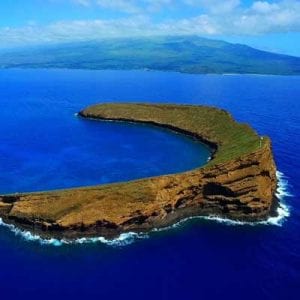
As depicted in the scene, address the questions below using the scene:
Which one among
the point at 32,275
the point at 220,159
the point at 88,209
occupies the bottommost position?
the point at 32,275

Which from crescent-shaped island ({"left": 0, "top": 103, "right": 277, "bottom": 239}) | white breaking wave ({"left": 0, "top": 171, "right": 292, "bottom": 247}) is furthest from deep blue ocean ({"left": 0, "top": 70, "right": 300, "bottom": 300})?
crescent-shaped island ({"left": 0, "top": 103, "right": 277, "bottom": 239})

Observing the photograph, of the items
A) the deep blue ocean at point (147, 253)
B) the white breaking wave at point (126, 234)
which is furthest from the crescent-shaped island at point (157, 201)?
the deep blue ocean at point (147, 253)

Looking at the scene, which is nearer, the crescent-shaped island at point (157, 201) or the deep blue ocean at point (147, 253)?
the deep blue ocean at point (147, 253)

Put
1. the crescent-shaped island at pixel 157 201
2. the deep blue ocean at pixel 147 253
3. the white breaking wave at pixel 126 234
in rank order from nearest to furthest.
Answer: the deep blue ocean at pixel 147 253, the white breaking wave at pixel 126 234, the crescent-shaped island at pixel 157 201

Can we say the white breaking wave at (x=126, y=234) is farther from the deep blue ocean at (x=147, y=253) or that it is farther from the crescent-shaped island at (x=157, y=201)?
the crescent-shaped island at (x=157, y=201)

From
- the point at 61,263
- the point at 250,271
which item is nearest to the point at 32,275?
the point at 61,263

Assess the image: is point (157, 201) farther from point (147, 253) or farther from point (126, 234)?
point (147, 253)

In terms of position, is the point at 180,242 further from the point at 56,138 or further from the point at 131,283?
the point at 56,138

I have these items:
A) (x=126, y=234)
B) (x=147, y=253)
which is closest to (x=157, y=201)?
(x=126, y=234)
